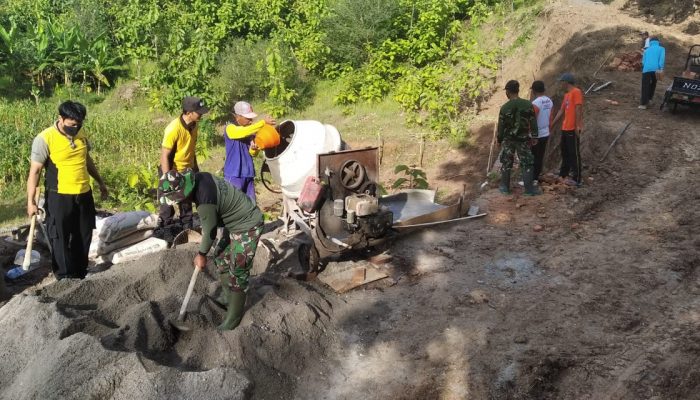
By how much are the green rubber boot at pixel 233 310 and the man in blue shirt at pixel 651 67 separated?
29.6 ft

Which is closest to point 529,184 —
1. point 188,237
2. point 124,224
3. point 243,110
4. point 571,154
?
point 571,154

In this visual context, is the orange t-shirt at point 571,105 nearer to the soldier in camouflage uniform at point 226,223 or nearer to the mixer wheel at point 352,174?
the mixer wheel at point 352,174

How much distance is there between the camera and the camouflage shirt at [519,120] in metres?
8.34

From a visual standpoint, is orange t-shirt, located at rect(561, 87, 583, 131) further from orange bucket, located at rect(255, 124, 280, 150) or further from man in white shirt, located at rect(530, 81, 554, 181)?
orange bucket, located at rect(255, 124, 280, 150)

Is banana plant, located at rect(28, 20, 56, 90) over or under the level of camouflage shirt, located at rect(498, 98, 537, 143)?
over

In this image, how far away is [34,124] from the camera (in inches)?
516

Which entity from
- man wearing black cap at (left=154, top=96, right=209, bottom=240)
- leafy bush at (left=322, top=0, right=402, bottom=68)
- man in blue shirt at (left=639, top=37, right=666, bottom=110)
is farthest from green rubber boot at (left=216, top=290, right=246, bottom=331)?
leafy bush at (left=322, top=0, right=402, bottom=68)

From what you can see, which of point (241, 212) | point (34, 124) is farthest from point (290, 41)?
point (241, 212)

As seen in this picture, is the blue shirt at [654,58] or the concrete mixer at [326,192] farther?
the blue shirt at [654,58]

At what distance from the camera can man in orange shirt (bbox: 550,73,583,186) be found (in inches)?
342

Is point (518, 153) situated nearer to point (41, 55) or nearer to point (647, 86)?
point (647, 86)

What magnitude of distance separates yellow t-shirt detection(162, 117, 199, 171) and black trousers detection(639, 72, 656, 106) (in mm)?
8471

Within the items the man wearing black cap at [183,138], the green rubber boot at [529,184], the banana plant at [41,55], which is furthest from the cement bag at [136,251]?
the banana plant at [41,55]

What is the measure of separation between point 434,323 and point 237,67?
1203 centimetres
